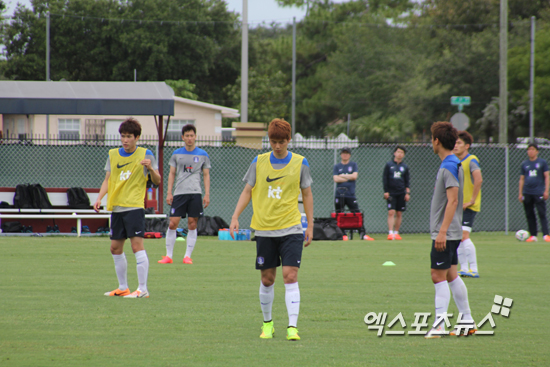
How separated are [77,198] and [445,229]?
457 inches

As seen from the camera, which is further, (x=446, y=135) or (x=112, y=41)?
(x=112, y=41)

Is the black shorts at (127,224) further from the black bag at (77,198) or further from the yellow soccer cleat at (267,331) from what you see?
the black bag at (77,198)

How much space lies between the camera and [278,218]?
19.0 feet

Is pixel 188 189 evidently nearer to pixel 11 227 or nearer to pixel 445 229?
pixel 445 229

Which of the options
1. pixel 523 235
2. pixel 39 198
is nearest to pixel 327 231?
pixel 523 235

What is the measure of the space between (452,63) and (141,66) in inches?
935

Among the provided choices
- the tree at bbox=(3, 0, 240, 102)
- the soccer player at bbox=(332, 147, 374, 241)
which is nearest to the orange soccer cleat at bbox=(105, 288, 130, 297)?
the soccer player at bbox=(332, 147, 374, 241)

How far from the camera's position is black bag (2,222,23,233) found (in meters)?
15.1

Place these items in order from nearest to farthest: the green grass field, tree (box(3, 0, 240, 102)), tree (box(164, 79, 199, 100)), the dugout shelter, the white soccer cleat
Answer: the green grass field < the white soccer cleat < the dugout shelter < tree (box(164, 79, 199, 100)) < tree (box(3, 0, 240, 102))

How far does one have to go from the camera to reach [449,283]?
6.06 metres

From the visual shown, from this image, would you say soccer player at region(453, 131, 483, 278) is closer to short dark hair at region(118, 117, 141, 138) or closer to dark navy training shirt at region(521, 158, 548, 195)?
short dark hair at region(118, 117, 141, 138)

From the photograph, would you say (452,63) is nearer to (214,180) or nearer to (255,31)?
(255,31)

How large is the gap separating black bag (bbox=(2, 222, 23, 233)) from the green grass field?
2.97 m

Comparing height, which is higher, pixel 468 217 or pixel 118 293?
pixel 468 217
